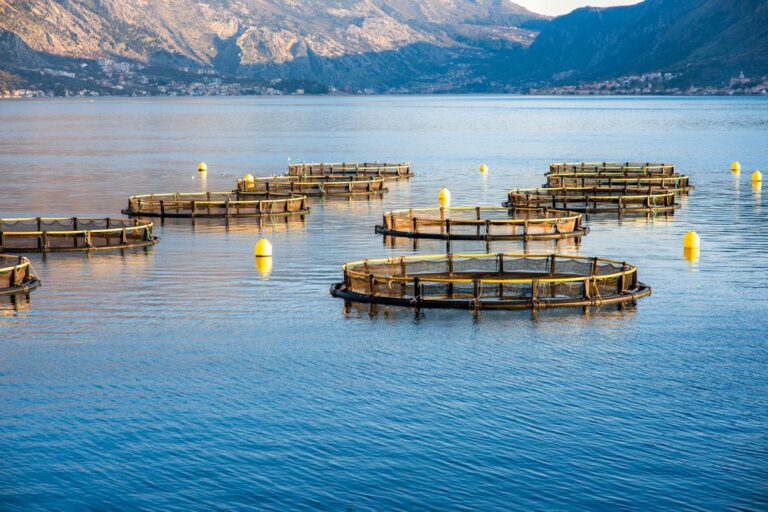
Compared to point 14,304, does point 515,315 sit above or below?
below

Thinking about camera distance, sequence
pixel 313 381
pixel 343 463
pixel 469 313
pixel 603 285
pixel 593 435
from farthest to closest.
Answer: pixel 603 285
pixel 469 313
pixel 313 381
pixel 593 435
pixel 343 463

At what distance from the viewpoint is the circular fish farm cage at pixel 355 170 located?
504 ft

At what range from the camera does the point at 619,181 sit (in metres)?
132

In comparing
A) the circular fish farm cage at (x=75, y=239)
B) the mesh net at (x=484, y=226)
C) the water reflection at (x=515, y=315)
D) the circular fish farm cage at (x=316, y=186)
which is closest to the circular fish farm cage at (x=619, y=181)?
the circular fish farm cage at (x=316, y=186)

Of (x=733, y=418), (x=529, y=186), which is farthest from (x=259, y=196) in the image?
(x=733, y=418)

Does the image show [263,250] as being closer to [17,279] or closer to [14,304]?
[17,279]

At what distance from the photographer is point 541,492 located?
3662 cm

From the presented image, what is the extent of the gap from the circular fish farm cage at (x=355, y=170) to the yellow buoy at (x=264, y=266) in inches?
2686

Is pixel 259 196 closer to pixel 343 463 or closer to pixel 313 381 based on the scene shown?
pixel 313 381

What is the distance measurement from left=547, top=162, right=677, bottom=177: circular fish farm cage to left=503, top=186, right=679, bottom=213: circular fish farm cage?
1764cm

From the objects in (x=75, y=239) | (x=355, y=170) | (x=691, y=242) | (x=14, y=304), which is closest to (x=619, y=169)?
(x=355, y=170)

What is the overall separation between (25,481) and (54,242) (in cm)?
5201

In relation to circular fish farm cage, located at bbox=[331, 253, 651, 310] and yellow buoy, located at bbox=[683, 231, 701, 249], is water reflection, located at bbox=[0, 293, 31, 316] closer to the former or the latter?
circular fish farm cage, located at bbox=[331, 253, 651, 310]

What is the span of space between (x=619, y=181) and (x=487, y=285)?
68461mm
